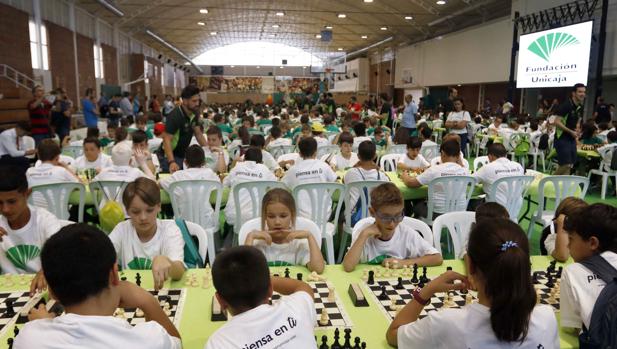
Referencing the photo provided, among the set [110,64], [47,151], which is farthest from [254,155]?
[110,64]

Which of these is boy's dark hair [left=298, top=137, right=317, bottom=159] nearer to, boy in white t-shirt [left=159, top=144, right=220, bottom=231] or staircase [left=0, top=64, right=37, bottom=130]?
boy in white t-shirt [left=159, top=144, right=220, bottom=231]

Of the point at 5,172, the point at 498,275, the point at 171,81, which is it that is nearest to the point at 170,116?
the point at 5,172

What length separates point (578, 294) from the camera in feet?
6.61

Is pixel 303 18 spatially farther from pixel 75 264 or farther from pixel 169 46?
pixel 75 264

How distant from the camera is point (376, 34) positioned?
30344mm

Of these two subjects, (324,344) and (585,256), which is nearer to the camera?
(324,344)

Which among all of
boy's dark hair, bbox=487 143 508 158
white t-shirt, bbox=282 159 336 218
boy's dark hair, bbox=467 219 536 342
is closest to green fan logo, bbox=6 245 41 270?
boy's dark hair, bbox=467 219 536 342

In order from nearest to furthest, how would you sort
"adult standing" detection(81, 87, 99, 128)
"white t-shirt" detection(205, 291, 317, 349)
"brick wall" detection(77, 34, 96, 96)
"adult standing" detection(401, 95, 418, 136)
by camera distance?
1. "white t-shirt" detection(205, 291, 317, 349)
2. "adult standing" detection(401, 95, 418, 136)
3. "adult standing" detection(81, 87, 99, 128)
4. "brick wall" detection(77, 34, 96, 96)

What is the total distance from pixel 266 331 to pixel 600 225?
156cm

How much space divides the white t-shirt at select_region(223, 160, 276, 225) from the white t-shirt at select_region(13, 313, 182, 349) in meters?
3.27

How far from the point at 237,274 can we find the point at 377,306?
0.90 m

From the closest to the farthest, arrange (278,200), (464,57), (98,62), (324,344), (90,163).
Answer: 1. (324,344)
2. (278,200)
3. (90,163)
4. (98,62)
5. (464,57)

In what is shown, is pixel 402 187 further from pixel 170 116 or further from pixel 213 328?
pixel 213 328

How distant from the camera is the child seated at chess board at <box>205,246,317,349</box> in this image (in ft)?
5.07
